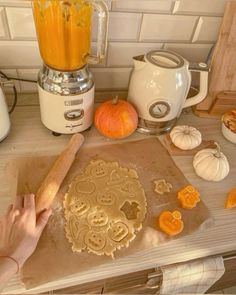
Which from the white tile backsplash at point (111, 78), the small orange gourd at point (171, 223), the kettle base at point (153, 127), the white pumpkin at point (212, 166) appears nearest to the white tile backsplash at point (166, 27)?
the white tile backsplash at point (111, 78)

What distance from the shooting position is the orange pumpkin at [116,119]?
25.7 inches

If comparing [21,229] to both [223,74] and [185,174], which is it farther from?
[223,74]

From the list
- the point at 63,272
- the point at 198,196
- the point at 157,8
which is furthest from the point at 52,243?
the point at 157,8

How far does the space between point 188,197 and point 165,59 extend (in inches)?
12.3

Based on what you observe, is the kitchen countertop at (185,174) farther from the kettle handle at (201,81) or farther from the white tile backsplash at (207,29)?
the white tile backsplash at (207,29)

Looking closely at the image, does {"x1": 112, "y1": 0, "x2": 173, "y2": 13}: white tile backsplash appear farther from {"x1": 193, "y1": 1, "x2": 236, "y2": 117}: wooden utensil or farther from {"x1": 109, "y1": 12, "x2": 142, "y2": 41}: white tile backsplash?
{"x1": 193, "y1": 1, "x2": 236, "y2": 117}: wooden utensil

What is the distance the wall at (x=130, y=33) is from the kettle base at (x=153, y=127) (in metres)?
0.16

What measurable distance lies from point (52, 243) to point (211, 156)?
38cm

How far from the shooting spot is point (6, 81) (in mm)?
684

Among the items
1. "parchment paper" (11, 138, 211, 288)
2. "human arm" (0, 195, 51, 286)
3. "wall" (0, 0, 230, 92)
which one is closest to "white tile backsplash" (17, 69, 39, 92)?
"wall" (0, 0, 230, 92)

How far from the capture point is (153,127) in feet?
2.36

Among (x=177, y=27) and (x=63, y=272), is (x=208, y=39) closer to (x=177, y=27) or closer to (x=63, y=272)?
(x=177, y=27)

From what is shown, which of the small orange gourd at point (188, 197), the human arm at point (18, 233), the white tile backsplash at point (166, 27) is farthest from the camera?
the white tile backsplash at point (166, 27)

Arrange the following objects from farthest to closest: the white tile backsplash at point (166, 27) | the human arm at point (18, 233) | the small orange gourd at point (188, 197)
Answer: the white tile backsplash at point (166, 27)
the small orange gourd at point (188, 197)
the human arm at point (18, 233)
